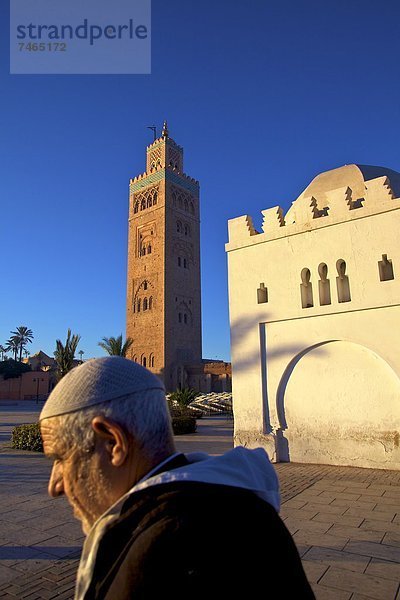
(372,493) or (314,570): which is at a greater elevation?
(314,570)

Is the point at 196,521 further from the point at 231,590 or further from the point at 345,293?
the point at 345,293

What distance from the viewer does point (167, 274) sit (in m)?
39.4

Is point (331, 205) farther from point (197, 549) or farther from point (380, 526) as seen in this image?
point (197, 549)

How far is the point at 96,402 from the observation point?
3.58 feet

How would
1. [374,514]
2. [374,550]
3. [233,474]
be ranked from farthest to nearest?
[374,514]
[374,550]
[233,474]

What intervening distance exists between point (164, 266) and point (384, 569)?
36329mm

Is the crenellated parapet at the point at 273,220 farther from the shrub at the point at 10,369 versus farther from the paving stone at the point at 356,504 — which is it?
the shrub at the point at 10,369

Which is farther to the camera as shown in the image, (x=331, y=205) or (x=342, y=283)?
(x=331, y=205)

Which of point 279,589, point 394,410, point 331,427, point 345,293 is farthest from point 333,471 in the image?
point 279,589

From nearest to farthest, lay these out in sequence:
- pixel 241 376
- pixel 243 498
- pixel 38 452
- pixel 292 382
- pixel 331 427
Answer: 1. pixel 243 498
2. pixel 331 427
3. pixel 292 382
4. pixel 241 376
5. pixel 38 452

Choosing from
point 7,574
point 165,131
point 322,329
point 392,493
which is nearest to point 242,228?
point 322,329

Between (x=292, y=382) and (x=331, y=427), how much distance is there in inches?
47.5

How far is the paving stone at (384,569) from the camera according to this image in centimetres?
358

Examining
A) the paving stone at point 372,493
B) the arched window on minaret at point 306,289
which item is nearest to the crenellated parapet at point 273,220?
the arched window on minaret at point 306,289
